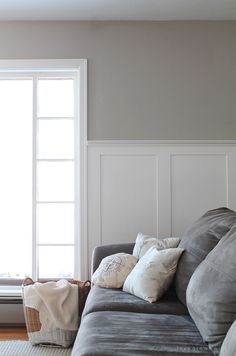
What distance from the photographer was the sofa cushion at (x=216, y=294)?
1722mm

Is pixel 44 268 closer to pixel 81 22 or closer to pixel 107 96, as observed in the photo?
pixel 107 96

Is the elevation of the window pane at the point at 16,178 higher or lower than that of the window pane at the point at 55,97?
lower

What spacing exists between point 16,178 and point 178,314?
1.96 metres

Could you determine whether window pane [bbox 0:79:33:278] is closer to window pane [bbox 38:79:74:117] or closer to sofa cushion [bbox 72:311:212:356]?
window pane [bbox 38:79:74:117]

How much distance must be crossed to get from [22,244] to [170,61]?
2011 millimetres

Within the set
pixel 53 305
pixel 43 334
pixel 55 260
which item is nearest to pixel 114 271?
pixel 53 305

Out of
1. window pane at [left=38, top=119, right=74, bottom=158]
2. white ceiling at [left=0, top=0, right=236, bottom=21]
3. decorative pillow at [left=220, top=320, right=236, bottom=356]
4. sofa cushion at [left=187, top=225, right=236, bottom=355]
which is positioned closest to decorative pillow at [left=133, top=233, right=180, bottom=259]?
sofa cushion at [left=187, top=225, right=236, bottom=355]

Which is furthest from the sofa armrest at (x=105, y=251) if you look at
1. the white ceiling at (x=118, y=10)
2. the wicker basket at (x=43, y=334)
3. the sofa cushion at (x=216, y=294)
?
the white ceiling at (x=118, y=10)

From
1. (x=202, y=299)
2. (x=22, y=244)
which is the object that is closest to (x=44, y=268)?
(x=22, y=244)

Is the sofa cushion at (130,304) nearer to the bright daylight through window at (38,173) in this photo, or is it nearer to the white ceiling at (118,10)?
the bright daylight through window at (38,173)

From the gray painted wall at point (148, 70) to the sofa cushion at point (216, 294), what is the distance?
1.60 m

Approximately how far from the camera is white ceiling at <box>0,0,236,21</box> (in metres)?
3.17

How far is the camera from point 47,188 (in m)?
3.61

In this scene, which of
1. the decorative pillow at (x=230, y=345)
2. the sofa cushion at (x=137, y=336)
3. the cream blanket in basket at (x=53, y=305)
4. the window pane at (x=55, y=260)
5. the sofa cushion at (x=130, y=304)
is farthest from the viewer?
the window pane at (x=55, y=260)
